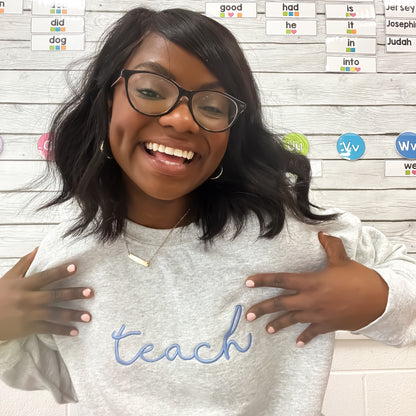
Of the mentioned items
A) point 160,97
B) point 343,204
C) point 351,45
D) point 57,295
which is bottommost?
point 57,295

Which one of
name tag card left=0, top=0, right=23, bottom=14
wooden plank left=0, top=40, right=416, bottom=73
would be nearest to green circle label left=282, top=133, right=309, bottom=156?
wooden plank left=0, top=40, right=416, bottom=73

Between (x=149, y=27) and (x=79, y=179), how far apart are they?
0.22 m

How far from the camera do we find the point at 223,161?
550 millimetres

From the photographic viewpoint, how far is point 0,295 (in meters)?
0.55

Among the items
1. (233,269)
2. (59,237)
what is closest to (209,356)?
(233,269)

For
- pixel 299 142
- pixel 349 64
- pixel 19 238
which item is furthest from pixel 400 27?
pixel 19 238

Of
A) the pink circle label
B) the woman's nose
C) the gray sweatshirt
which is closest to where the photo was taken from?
the woman's nose

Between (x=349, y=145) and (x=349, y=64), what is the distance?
0.61 ft

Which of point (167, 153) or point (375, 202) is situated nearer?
point (167, 153)

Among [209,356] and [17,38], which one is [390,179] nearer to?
[209,356]

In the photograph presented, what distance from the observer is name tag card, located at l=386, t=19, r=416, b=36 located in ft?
2.98

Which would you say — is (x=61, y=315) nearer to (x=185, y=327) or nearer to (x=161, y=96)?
(x=185, y=327)

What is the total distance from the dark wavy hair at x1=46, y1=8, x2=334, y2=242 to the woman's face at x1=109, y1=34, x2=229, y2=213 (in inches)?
1.0

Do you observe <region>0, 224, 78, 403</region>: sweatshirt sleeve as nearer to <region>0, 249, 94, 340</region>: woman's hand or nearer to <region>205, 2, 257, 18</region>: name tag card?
<region>0, 249, 94, 340</region>: woman's hand
